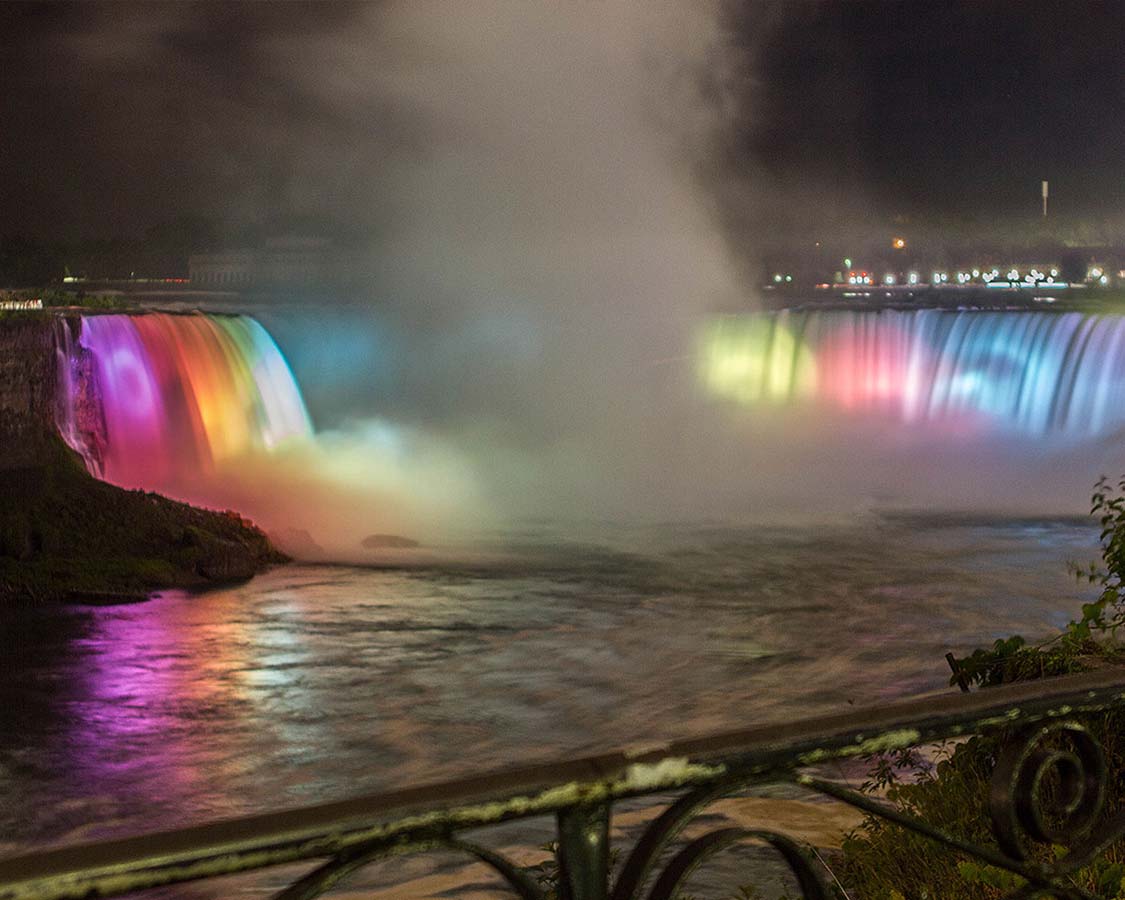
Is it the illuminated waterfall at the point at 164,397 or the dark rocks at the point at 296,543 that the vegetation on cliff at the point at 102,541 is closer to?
the dark rocks at the point at 296,543

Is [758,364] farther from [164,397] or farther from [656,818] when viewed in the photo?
[656,818]

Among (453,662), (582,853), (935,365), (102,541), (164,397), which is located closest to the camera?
(582,853)

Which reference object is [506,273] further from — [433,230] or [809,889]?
[809,889]

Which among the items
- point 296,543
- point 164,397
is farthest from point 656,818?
point 164,397

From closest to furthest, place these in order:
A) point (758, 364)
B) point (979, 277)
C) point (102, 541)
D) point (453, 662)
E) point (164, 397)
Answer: point (453, 662) → point (102, 541) → point (164, 397) → point (758, 364) → point (979, 277)

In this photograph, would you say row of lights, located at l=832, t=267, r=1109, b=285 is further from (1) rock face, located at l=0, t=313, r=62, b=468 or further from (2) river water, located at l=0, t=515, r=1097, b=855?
(2) river water, located at l=0, t=515, r=1097, b=855

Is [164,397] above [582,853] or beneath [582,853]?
above
